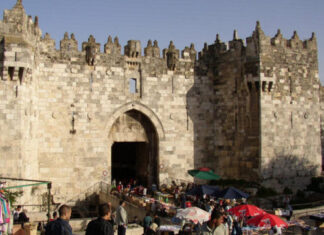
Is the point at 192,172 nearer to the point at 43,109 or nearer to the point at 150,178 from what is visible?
the point at 150,178

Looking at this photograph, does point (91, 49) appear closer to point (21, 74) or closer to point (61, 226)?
point (21, 74)

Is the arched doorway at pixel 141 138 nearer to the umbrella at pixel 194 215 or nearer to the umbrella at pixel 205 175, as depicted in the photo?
the umbrella at pixel 205 175

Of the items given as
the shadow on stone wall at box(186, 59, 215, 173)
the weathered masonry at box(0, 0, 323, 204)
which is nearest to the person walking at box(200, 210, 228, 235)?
the weathered masonry at box(0, 0, 323, 204)

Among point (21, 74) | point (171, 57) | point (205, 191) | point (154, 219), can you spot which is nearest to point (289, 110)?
→ point (171, 57)

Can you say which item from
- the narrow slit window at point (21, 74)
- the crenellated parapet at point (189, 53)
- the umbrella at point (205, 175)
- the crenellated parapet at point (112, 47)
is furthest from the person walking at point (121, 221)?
the crenellated parapet at point (189, 53)

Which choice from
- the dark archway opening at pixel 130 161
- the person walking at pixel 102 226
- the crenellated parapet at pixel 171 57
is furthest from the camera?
the dark archway opening at pixel 130 161

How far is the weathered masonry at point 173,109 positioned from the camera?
62.2ft

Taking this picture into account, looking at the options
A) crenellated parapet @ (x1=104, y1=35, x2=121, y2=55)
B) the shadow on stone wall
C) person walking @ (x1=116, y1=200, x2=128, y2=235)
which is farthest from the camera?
the shadow on stone wall

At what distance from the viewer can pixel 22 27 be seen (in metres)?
16.2

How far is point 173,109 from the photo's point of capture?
2147 cm

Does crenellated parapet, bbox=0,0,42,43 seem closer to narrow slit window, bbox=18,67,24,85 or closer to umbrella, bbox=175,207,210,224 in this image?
narrow slit window, bbox=18,67,24,85

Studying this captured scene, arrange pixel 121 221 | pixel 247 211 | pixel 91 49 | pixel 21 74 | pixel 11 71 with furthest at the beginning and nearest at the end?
pixel 91 49 → pixel 21 74 → pixel 11 71 → pixel 247 211 → pixel 121 221

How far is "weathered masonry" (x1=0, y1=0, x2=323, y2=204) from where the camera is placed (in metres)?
19.0

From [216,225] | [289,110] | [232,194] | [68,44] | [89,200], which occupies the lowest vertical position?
[89,200]
